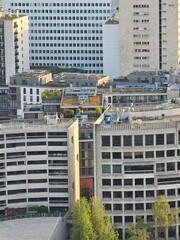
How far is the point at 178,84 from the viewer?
183375 mm

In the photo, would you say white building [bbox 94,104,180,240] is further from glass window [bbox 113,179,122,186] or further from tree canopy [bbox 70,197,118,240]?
tree canopy [bbox 70,197,118,240]

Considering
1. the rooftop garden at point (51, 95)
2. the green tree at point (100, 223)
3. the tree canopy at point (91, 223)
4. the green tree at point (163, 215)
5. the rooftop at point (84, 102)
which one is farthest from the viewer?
the rooftop garden at point (51, 95)

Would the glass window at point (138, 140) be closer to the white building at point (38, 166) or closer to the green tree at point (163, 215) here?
the green tree at point (163, 215)

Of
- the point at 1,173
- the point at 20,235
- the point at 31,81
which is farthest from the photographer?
the point at 31,81

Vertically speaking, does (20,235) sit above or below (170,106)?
below

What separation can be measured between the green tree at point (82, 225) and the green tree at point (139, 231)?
12.2 feet

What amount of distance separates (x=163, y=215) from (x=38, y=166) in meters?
15.3

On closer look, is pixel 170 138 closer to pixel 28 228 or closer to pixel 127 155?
pixel 127 155

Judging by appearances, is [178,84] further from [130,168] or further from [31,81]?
[130,168]

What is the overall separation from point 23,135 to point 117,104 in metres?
32.2

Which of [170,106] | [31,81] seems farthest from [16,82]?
[170,106]

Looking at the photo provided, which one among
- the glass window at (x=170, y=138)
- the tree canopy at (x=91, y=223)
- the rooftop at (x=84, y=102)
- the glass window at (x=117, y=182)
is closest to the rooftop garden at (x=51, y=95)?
the rooftop at (x=84, y=102)

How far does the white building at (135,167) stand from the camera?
140000 mm

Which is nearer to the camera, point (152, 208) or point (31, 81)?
point (152, 208)
